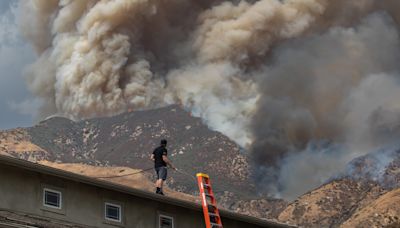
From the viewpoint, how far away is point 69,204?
2505 centimetres

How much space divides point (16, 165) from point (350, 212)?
116m

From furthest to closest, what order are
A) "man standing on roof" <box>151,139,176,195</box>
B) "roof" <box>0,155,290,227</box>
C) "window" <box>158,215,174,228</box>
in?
"window" <box>158,215,174,228</box> → "man standing on roof" <box>151,139,176,195</box> → "roof" <box>0,155,290,227</box>

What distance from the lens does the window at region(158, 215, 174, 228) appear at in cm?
2733

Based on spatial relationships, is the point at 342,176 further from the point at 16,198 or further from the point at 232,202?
the point at 16,198

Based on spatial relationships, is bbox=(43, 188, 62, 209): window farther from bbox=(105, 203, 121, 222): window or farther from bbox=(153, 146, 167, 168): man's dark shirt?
bbox=(153, 146, 167, 168): man's dark shirt

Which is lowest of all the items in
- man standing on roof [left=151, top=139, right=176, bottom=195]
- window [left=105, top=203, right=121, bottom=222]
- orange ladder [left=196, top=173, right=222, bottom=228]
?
orange ladder [left=196, top=173, right=222, bottom=228]

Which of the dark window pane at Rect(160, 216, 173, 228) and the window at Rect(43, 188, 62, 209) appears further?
the dark window pane at Rect(160, 216, 173, 228)

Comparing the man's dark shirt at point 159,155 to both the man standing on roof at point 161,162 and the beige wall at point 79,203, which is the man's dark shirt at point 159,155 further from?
the beige wall at point 79,203

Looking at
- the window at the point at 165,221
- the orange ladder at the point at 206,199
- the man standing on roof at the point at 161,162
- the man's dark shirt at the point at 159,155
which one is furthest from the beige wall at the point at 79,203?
the orange ladder at the point at 206,199

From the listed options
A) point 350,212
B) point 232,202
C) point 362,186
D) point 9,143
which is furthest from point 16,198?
point 9,143

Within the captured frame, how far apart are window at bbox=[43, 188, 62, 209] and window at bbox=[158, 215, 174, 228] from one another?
142 inches

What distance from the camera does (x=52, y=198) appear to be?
24.8m

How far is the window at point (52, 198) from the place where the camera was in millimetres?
24573

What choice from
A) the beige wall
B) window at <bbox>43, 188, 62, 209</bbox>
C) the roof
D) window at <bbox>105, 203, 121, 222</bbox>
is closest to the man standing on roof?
the roof
